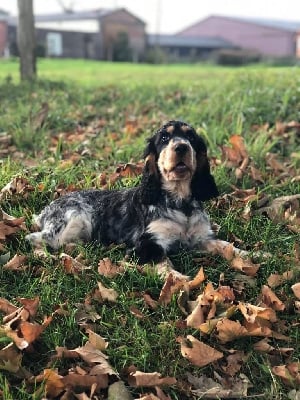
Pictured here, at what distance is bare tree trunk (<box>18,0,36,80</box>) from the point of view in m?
13.4

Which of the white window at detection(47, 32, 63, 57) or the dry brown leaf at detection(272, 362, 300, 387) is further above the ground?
the white window at detection(47, 32, 63, 57)

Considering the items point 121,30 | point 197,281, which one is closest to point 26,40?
Answer: point 197,281

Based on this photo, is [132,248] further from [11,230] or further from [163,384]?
[163,384]

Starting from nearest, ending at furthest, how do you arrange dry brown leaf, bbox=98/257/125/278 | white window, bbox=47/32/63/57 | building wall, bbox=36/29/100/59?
dry brown leaf, bbox=98/257/125/278, white window, bbox=47/32/63/57, building wall, bbox=36/29/100/59

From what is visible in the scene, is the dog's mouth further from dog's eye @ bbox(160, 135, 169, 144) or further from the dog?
dog's eye @ bbox(160, 135, 169, 144)

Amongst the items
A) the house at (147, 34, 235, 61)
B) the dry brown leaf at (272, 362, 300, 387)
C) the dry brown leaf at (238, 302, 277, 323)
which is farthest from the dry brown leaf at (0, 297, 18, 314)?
the house at (147, 34, 235, 61)

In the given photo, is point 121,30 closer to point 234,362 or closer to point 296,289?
point 296,289

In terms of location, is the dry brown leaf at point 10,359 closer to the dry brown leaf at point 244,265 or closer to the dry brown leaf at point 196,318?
the dry brown leaf at point 196,318

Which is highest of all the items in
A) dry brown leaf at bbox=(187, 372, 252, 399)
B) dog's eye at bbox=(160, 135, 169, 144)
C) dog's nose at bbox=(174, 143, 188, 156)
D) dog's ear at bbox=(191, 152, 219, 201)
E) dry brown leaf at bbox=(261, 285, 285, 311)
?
dog's eye at bbox=(160, 135, 169, 144)

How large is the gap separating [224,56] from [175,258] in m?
45.5

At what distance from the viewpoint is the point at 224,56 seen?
47875mm

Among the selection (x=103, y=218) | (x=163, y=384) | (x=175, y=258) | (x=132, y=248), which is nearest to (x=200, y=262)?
(x=175, y=258)

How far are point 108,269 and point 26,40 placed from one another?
10.7m

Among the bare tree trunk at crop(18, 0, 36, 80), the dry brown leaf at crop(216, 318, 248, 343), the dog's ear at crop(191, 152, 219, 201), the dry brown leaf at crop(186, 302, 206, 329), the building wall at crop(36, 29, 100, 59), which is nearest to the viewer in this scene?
the dry brown leaf at crop(216, 318, 248, 343)
